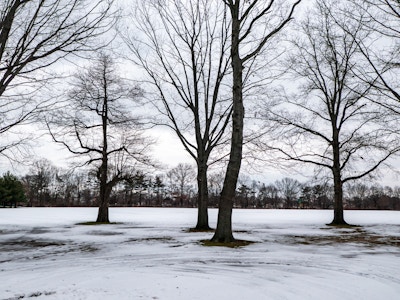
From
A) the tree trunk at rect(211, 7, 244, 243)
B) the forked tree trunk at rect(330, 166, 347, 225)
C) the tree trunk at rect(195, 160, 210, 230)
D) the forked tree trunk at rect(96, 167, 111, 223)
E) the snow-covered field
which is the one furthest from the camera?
the forked tree trunk at rect(96, 167, 111, 223)

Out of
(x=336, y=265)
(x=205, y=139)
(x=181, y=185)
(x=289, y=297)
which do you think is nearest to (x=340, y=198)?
Answer: (x=205, y=139)

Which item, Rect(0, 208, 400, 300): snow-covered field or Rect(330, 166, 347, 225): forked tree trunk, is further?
Rect(330, 166, 347, 225): forked tree trunk

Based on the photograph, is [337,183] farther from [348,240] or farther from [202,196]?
[202,196]

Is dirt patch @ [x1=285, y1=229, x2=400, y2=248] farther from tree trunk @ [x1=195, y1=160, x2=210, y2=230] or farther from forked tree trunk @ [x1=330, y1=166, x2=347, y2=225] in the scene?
forked tree trunk @ [x1=330, y1=166, x2=347, y2=225]

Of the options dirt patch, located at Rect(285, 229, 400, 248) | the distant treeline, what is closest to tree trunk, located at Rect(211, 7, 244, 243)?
dirt patch, located at Rect(285, 229, 400, 248)

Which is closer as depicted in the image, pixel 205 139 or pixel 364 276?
pixel 364 276

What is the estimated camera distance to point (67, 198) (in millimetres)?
89000

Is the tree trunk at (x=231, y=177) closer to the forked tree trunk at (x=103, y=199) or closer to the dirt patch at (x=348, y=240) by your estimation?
the dirt patch at (x=348, y=240)

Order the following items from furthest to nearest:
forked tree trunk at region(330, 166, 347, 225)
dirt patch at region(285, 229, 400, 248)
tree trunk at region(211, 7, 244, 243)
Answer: forked tree trunk at region(330, 166, 347, 225) < dirt patch at region(285, 229, 400, 248) < tree trunk at region(211, 7, 244, 243)

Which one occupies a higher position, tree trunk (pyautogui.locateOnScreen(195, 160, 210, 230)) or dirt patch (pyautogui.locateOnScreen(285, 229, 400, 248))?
tree trunk (pyautogui.locateOnScreen(195, 160, 210, 230))

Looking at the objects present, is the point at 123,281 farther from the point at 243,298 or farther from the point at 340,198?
the point at 340,198

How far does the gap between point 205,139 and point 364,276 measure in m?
11.1

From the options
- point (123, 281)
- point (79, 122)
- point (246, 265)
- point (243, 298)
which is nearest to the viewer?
point (243, 298)

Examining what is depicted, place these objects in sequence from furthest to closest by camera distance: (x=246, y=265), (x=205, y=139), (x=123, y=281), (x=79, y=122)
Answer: (x=79, y=122) < (x=205, y=139) < (x=246, y=265) < (x=123, y=281)
